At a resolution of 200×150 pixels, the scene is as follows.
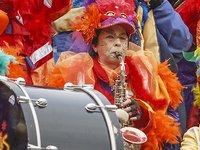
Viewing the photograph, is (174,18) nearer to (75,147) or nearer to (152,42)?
(152,42)

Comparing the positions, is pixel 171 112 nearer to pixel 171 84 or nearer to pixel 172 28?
pixel 171 84

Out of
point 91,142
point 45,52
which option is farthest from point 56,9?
point 91,142

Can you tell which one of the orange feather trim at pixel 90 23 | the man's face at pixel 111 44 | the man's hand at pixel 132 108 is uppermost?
the orange feather trim at pixel 90 23

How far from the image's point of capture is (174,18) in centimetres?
743

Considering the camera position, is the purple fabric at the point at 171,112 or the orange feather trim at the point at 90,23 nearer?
the orange feather trim at the point at 90,23

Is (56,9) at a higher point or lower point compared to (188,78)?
higher

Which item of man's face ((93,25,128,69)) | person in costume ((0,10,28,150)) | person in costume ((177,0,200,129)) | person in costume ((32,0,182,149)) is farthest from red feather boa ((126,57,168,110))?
person in costume ((0,10,28,150))

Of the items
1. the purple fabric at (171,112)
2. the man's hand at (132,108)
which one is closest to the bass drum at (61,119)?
the man's hand at (132,108)

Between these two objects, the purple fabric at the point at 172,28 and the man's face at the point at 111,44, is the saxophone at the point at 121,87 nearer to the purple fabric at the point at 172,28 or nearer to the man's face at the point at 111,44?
the man's face at the point at 111,44

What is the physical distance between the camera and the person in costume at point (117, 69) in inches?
232

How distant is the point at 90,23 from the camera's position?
6090 mm

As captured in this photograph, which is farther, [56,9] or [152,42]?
[152,42]

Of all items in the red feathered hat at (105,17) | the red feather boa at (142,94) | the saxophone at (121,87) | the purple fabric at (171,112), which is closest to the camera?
the saxophone at (121,87)

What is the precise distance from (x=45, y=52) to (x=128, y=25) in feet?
2.15
